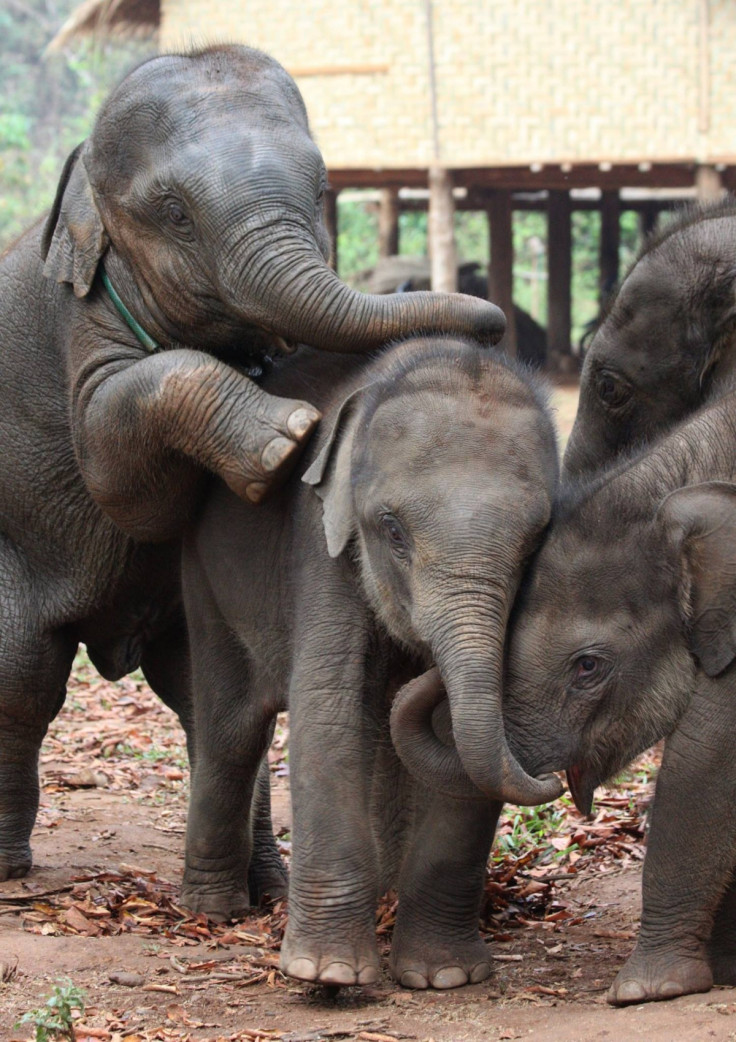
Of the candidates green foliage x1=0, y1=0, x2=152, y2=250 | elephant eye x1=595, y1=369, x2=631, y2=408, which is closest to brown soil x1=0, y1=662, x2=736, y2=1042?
elephant eye x1=595, y1=369, x2=631, y2=408

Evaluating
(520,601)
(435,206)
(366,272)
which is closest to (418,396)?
(520,601)

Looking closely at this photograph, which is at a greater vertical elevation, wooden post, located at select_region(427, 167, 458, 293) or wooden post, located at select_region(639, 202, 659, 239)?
wooden post, located at select_region(427, 167, 458, 293)

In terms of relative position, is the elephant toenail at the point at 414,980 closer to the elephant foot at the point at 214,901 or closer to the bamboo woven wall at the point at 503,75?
the elephant foot at the point at 214,901

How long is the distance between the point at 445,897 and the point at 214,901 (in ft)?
3.47

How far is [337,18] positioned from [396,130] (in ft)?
3.68

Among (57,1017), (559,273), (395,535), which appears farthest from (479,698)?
(559,273)

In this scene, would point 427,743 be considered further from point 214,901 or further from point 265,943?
point 214,901

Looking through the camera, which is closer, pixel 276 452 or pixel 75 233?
pixel 276 452

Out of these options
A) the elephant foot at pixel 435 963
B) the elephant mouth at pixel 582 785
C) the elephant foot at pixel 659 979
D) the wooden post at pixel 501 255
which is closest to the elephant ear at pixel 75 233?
the elephant mouth at pixel 582 785

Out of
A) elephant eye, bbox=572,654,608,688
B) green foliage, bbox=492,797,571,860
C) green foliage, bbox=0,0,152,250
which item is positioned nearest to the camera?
elephant eye, bbox=572,654,608,688

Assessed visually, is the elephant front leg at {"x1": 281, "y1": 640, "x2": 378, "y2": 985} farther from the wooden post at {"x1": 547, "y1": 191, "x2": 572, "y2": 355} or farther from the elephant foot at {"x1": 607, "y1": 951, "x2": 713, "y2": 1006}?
the wooden post at {"x1": 547, "y1": 191, "x2": 572, "y2": 355}

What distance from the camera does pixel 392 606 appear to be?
3.97 meters

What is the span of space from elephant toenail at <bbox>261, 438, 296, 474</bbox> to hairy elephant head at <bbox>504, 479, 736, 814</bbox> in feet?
2.18

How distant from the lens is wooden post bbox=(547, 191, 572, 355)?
826 inches
